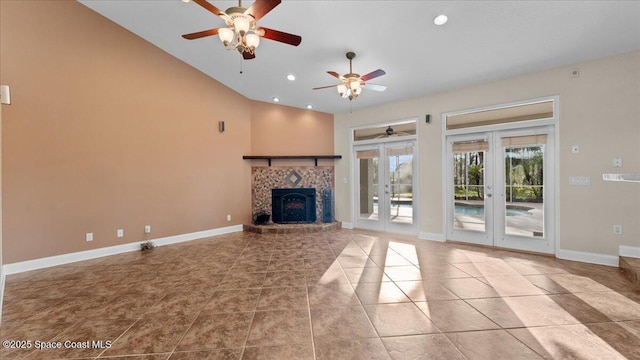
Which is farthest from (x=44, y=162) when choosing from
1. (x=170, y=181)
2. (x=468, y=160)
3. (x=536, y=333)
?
(x=468, y=160)

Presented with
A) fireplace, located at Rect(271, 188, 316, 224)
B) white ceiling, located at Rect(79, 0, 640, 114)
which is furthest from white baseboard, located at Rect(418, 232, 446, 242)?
white ceiling, located at Rect(79, 0, 640, 114)

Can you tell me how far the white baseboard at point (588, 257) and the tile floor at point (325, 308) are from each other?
0.20 metres

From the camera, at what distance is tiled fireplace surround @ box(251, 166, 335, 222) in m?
6.32

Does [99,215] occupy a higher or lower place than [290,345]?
higher

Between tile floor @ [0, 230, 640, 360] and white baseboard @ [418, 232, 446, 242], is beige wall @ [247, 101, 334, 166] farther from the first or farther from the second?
tile floor @ [0, 230, 640, 360]

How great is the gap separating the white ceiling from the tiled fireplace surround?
7.27 feet

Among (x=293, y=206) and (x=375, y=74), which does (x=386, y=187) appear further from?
(x=375, y=74)

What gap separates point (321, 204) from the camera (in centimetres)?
647

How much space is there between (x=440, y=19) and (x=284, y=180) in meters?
4.57

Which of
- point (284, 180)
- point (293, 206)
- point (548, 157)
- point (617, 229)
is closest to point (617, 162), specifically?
point (548, 157)

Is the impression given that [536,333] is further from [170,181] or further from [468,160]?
[170,181]

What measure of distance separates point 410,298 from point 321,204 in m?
4.00

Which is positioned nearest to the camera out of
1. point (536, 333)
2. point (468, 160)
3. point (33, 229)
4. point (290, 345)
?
point (290, 345)

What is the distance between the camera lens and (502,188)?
4.45 m
